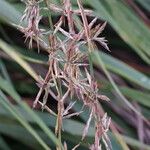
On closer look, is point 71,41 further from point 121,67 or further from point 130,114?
point 130,114

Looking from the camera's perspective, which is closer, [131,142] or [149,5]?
[131,142]

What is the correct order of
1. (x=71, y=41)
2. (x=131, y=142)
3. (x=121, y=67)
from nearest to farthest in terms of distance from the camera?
(x=71, y=41) < (x=131, y=142) < (x=121, y=67)

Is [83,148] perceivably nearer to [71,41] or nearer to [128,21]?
[128,21]

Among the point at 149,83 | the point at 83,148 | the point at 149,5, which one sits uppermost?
the point at 149,5

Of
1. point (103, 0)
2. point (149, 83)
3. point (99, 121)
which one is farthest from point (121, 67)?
point (99, 121)

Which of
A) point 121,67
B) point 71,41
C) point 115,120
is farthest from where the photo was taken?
point 115,120

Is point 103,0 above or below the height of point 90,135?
above
